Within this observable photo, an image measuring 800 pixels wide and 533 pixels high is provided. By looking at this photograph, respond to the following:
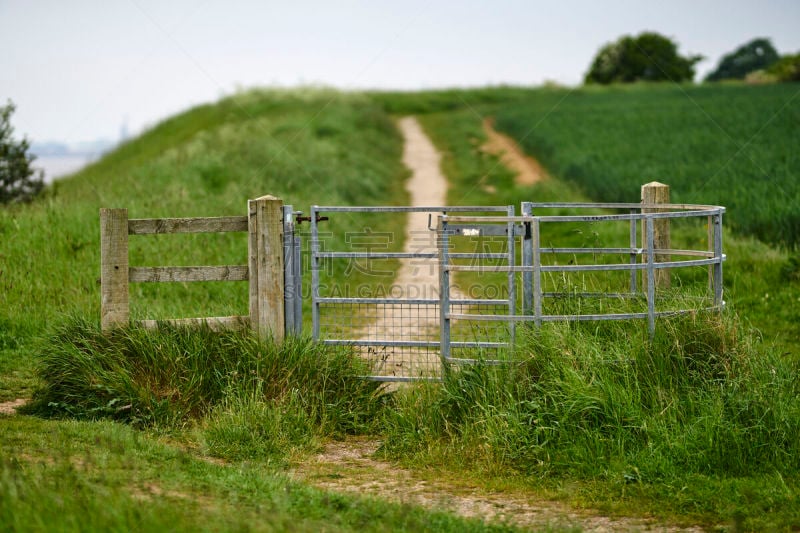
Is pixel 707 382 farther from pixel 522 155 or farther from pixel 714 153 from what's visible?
pixel 522 155

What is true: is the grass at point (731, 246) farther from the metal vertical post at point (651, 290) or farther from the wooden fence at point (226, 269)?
the wooden fence at point (226, 269)

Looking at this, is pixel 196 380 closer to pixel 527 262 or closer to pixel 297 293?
pixel 297 293

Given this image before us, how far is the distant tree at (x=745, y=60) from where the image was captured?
9283 cm

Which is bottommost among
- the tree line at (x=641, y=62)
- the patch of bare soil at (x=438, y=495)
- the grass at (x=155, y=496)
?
the patch of bare soil at (x=438, y=495)

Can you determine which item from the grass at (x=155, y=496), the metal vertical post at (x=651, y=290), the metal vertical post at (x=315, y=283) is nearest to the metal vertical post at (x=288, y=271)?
the metal vertical post at (x=315, y=283)

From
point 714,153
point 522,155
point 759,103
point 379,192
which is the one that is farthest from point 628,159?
point 759,103

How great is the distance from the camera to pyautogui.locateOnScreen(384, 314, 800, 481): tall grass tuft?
7.30m

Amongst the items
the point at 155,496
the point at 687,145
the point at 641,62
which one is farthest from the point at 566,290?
the point at 641,62

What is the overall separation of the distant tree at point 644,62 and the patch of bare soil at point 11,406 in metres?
73.1

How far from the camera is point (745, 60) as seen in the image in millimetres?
92062

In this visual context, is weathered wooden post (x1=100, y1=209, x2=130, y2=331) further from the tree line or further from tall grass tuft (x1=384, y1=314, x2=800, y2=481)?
the tree line

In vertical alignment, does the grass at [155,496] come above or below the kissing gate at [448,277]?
below

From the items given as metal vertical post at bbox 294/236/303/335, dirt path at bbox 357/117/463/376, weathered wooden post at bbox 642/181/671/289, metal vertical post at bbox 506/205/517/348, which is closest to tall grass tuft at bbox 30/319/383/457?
metal vertical post at bbox 294/236/303/335

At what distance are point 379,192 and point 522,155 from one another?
10161 millimetres
